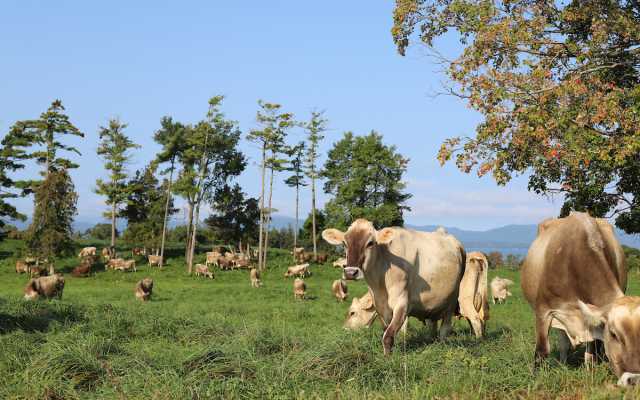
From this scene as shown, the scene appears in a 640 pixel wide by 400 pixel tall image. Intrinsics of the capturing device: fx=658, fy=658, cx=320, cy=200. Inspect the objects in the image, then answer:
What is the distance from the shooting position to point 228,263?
5247 cm

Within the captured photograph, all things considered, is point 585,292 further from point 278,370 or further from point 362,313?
point 362,313

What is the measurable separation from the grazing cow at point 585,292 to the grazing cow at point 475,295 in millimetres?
4349

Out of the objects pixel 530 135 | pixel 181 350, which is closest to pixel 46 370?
pixel 181 350

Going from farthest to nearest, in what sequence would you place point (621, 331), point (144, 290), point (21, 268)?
point (21, 268) < point (144, 290) < point (621, 331)

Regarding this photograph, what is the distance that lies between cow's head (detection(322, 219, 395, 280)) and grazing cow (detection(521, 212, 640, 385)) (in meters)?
2.51

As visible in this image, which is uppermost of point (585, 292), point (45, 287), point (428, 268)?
point (428, 268)

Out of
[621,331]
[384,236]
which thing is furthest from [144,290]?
[621,331]

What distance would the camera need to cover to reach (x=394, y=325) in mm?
10414

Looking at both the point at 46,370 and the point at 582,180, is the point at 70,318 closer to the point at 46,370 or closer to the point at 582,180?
the point at 46,370

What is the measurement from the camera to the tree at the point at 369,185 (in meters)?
60.5

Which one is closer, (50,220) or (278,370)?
(278,370)

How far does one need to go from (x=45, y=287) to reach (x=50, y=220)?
79.3 ft

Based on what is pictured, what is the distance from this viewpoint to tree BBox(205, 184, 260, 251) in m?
62.9

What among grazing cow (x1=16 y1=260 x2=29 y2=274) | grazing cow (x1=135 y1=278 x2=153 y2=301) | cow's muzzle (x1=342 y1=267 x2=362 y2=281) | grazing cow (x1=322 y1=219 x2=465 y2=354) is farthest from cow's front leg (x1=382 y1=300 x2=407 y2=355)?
grazing cow (x1=16 y1=260 x2=29 y2=274)
